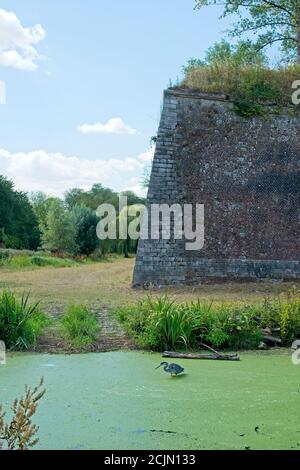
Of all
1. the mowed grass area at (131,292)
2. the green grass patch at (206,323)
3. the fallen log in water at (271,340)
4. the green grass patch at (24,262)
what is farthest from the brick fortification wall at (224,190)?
the green grass patch at (24,262)

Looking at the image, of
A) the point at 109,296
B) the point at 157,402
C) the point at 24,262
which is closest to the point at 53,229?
the point at 24,262

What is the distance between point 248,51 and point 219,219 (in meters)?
8.73

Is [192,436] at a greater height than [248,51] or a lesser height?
lesser

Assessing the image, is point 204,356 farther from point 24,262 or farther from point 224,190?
point 24,262

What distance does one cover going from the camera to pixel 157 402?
520 centimetres

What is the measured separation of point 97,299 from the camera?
1140cm

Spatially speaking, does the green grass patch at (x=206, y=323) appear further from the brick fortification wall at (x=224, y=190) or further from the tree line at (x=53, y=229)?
the tree line at (x=53, y=229)

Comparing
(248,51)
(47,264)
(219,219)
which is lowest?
(47,264)

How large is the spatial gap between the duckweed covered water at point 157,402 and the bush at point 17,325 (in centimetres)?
41

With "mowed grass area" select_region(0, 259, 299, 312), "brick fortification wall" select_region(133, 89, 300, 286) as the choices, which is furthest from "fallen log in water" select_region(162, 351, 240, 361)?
"brick fortification wall" select_region(133, 89, 300, 286)

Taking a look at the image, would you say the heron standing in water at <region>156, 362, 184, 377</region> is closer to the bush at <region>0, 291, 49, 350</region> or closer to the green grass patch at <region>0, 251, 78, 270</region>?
the bush at <region>0, 291, 49, 350</region>

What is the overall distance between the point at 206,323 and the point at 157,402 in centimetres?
303
